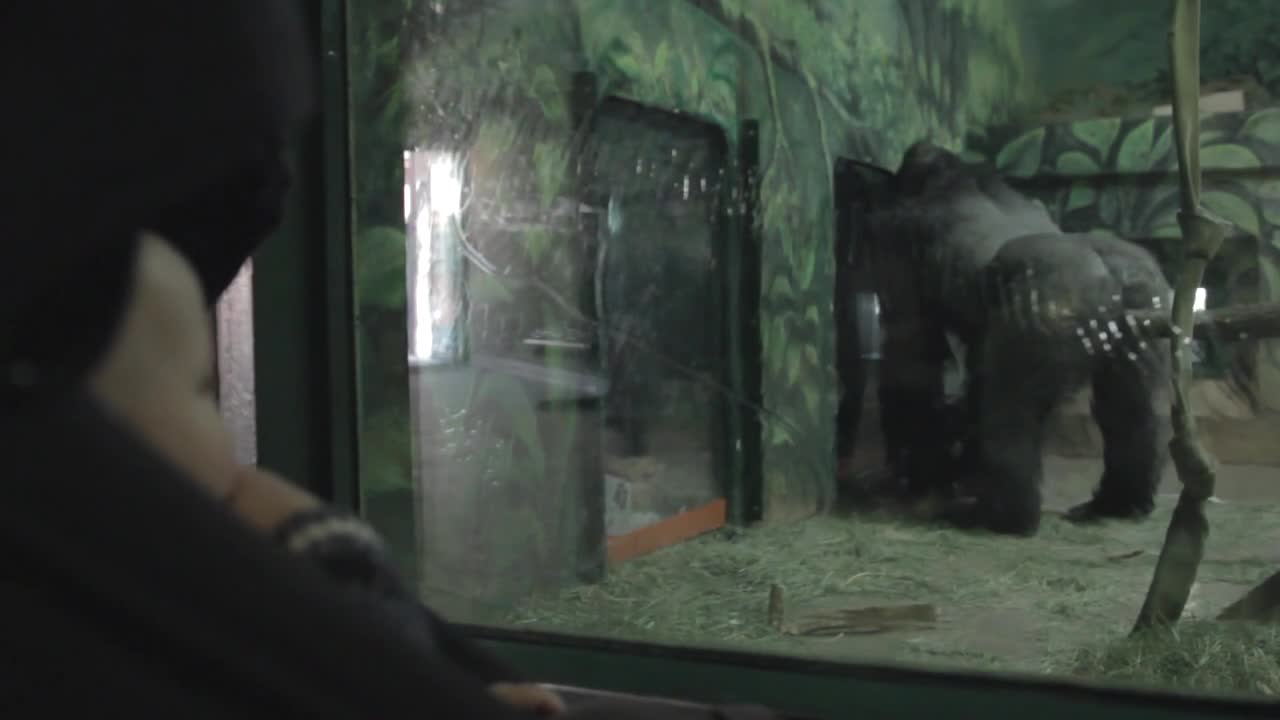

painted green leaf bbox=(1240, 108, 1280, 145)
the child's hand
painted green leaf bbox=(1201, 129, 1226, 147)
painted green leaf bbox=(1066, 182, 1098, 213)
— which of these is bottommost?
the child's hand

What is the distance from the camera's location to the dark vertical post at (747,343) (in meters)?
2.70

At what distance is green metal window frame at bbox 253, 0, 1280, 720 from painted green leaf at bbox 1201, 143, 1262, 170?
1.00 m

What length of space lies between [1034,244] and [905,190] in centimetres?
38

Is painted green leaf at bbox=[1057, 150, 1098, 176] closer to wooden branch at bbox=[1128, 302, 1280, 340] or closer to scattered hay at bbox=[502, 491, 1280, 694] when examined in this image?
wooden branch at bbox=[1128, 302, 1280, 340]

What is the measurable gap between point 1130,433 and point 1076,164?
0.47 m

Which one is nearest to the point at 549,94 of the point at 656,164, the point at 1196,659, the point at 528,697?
the point at 656,164

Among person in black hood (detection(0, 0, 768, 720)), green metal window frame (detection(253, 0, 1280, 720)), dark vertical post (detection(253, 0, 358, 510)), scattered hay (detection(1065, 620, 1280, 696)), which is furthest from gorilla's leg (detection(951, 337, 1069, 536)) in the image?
person in black hood (detection(0, 0, 768, 720))

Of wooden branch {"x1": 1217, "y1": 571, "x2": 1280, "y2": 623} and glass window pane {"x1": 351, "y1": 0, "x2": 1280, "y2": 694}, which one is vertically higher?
glass window pane {"x1": 351, "y1": 0, "x2": 1280, "y2": 694}

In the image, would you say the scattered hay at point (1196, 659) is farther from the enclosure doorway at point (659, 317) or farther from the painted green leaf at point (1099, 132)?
the enclosure doorway at point (659, 317)

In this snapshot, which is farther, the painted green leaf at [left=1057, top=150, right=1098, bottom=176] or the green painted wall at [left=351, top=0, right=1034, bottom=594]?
the green painted wall at [left=351, top=0, right=1034, bottom=594]

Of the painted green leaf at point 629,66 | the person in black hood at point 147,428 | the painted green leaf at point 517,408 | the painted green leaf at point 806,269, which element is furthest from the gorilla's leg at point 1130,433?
the person in black hood at point 147,428

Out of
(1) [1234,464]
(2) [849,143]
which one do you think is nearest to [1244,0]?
(1) [1234,464]

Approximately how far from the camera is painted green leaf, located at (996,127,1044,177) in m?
2.04

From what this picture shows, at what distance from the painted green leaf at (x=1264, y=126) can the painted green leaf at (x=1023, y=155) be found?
1.12 feet
